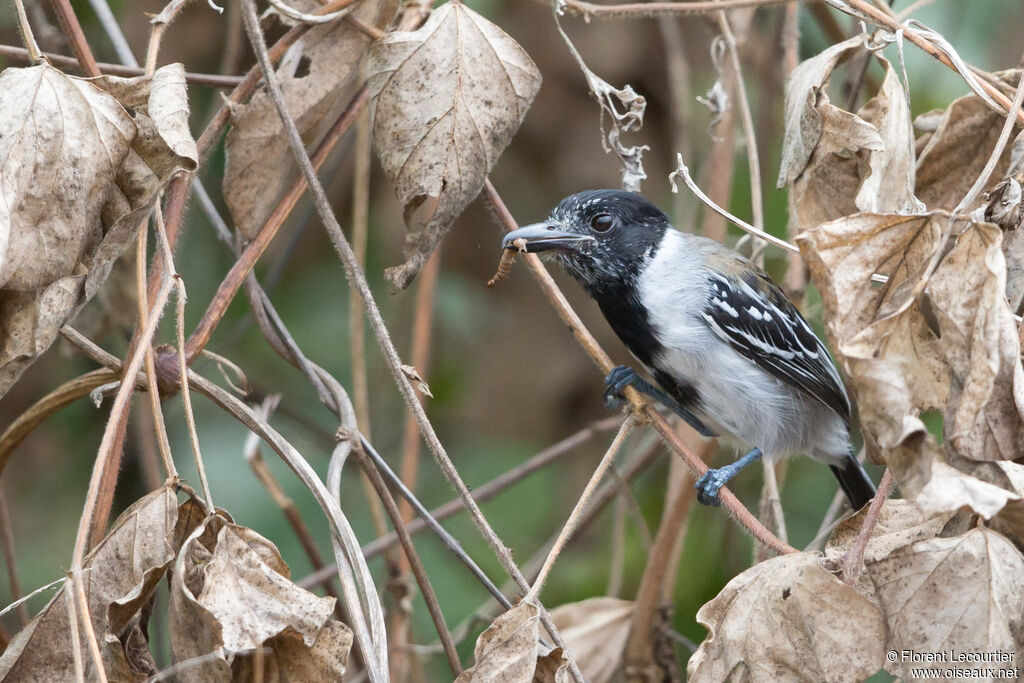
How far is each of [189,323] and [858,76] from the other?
2137mm

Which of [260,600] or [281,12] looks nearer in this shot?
[260,600]

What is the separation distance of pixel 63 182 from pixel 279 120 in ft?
1.89

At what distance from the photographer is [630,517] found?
12.3 feet

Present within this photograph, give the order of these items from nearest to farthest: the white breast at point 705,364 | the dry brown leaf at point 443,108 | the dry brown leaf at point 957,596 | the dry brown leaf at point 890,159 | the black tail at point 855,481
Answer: the dry brown leaf at point 957,596, the dry brown leaf at point 443,108, the dry brown leaf at point 890,159, the white breast at point 705,364, the black tail at point 855,481

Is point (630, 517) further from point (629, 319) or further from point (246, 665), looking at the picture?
point (246, 665)

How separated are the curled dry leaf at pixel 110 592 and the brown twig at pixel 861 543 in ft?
3.23

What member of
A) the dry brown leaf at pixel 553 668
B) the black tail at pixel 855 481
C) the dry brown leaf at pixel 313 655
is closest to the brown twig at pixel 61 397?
the dry brown leaf at pixel 313 655

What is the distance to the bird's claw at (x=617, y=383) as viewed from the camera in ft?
8.35

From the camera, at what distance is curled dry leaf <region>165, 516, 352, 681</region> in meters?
1.40

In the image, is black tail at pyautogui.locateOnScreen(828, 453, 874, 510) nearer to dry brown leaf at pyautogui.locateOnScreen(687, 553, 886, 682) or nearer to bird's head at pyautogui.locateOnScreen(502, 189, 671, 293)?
bird's head at pyautogui.locateOnScreen(502, 189, 671, 293)

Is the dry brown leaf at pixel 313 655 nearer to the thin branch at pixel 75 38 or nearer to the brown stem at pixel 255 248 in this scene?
the brown stem at pixel 255 248

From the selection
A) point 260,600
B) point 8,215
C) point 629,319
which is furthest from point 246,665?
point 629,319

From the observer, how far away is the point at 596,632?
8.69ft

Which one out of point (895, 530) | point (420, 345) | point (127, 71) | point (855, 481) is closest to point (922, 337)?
point (895, 530)
